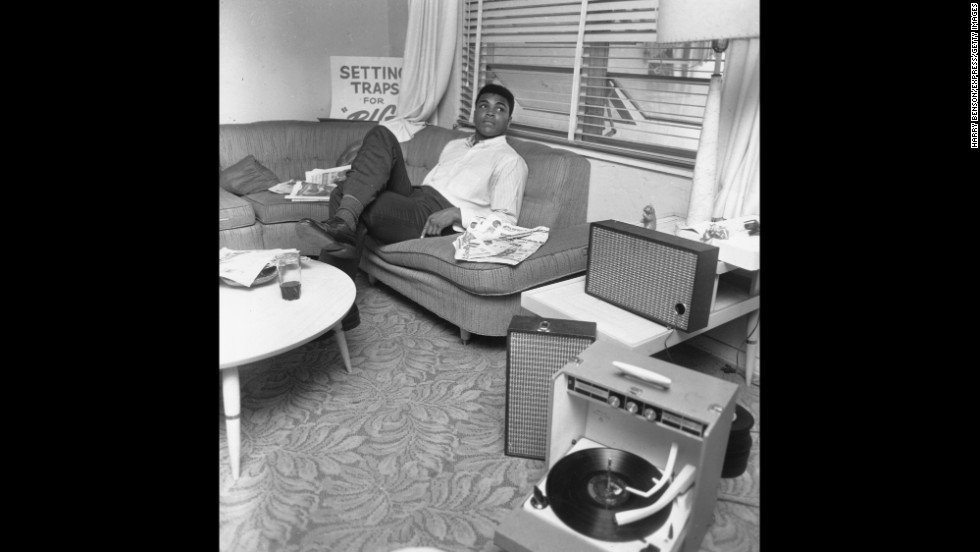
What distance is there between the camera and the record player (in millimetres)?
1099

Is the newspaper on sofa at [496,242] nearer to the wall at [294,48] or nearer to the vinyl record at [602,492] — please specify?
the vinyl record at [602,492]

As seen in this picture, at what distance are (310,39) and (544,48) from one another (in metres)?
1.56

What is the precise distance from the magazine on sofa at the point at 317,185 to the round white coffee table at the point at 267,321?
1100mm

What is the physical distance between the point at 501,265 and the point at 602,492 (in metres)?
1.07

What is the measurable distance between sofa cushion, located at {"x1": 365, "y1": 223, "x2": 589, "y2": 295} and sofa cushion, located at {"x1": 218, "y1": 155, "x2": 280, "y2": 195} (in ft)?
3.74

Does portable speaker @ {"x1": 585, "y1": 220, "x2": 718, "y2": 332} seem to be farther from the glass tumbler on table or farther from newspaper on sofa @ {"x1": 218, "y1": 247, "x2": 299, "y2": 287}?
newspaper on sofa @ {"x1": 218, "y1": 247, "x2": 299, "y2": 287}

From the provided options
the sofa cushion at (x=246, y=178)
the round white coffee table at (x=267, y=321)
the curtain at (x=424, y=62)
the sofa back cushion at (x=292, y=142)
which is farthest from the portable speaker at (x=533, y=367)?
the sofa back cushion at (x=292, y=142)

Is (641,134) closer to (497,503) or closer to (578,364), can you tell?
(578,364)

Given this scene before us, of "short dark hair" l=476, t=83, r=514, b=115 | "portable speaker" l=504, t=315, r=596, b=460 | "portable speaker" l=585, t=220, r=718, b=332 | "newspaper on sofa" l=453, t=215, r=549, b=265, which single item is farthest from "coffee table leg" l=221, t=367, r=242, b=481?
"short dark hair" l=476, t=83, r=514, b=115

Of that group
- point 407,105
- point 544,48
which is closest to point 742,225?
point 544,48

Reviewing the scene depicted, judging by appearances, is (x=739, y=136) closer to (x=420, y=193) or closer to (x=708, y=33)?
(x=708, y=33)

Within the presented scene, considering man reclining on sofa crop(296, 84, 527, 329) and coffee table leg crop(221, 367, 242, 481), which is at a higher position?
man reclining on sofa crop(296, 84, 527, 329)
